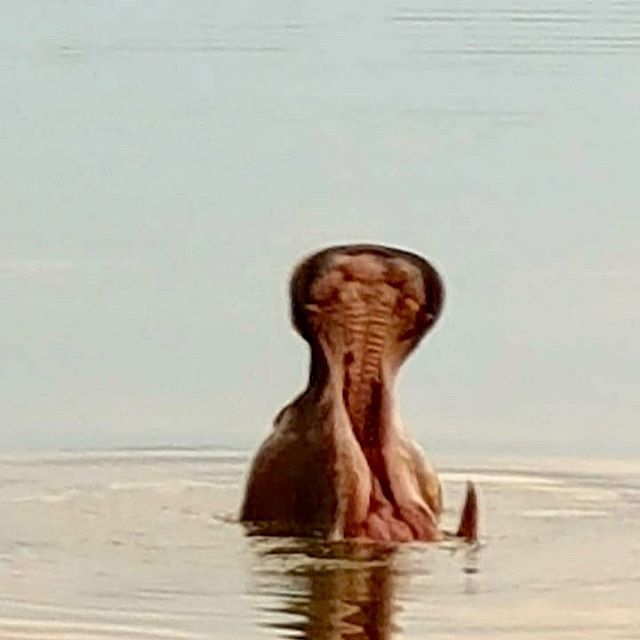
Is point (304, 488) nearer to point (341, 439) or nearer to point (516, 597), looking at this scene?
point (341, 439)

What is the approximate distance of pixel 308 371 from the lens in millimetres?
2961

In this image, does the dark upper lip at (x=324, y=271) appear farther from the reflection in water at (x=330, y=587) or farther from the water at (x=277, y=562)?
the reflection in water at (x=330, y=587)

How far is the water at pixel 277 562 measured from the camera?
2312 millimetres

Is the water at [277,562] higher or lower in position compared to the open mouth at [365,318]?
lower

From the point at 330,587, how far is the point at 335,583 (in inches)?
0.9

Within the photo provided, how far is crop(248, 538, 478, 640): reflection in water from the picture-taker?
90.5 inches

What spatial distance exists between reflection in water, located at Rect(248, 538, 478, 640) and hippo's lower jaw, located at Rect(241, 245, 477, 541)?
5 cm

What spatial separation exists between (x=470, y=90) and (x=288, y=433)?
4.32 ft

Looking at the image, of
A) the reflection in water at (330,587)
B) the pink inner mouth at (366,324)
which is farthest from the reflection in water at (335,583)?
the pink inner mouth at (366,324)

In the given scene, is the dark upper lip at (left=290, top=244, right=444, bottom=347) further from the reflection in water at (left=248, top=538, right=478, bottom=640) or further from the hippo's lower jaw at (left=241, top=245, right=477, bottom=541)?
the reflection in water at (left=248, top=538, right=478, bottom=640)

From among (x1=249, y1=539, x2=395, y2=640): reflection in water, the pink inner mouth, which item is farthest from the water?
the pink inner mouth

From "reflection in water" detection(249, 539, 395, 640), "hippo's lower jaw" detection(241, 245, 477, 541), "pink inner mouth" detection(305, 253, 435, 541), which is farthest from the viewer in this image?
"pink inner mouth" detection(305, 253, 435, 541)

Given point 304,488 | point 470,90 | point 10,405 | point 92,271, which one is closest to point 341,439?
point 304,488

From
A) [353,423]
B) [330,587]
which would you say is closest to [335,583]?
[330,587]
